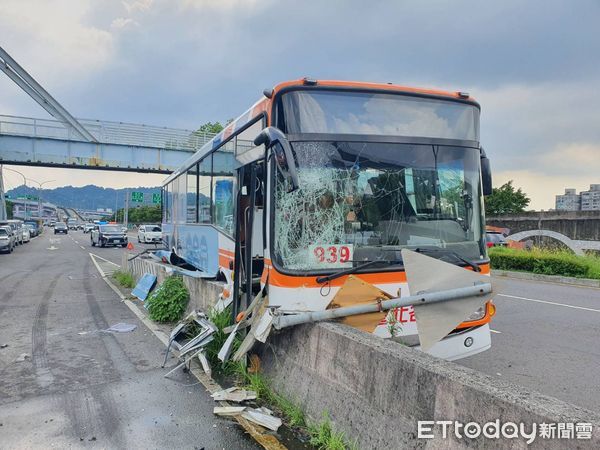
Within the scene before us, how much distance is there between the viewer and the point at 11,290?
1291 centimetres

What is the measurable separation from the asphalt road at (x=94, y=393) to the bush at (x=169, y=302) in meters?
0.42

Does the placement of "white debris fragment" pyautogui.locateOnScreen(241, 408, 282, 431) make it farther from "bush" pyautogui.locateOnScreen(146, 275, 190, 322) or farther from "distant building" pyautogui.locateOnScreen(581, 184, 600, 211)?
"distant building" pyautogui.locateOnScreen(581, 184, 600, 211)

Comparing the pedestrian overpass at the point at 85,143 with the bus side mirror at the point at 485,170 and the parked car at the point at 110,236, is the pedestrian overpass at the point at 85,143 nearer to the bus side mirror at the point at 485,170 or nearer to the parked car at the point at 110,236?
the parked car at the point at 110,236

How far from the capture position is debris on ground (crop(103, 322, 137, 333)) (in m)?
8.03

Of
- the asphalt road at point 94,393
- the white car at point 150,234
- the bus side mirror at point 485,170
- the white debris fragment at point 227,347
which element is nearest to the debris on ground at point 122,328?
the asphalt road at point 94,393

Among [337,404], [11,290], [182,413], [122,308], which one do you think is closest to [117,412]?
[182,413]

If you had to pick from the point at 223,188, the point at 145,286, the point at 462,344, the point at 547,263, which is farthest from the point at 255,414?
the point at 547,263

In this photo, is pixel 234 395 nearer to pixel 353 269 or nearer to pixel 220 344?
pixel 220 344

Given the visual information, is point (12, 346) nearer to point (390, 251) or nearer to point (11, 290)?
point (390, 251)

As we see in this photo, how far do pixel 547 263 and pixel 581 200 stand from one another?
81.3ft

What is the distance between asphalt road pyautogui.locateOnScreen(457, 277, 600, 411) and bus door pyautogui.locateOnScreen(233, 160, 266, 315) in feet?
8.83

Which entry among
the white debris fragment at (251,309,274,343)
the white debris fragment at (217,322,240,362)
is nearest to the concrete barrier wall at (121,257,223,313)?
the white debris fragment at (217,322,240,362)

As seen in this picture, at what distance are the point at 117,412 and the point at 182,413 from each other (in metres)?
0.67

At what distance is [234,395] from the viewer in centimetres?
468
